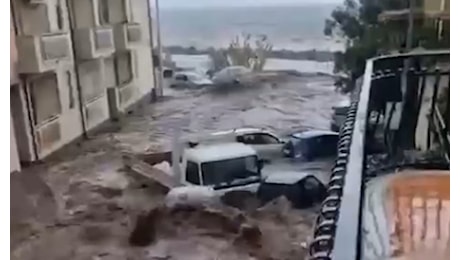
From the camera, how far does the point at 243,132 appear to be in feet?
3.45

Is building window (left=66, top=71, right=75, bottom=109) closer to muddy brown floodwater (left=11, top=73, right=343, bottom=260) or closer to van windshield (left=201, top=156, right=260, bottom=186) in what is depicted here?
muddy brown floodwater (left=11, top=73, right=343, bottom=260)

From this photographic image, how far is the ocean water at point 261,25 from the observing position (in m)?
1.01

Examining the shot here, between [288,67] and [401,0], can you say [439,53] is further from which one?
[288,67]

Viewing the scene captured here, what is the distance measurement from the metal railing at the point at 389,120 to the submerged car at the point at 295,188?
22mm

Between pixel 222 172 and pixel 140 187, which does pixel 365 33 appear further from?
pixel 140 187

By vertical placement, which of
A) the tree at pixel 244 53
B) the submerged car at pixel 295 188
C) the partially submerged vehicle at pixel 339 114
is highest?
the tree at pixel 244 53

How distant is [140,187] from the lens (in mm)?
1066

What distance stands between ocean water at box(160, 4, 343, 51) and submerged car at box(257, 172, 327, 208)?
0.20m

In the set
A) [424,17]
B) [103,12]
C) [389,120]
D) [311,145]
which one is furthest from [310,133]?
[103,12]

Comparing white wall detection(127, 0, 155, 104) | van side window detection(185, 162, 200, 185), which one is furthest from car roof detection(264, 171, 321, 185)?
white wall detection(127, 0, 155, 104)

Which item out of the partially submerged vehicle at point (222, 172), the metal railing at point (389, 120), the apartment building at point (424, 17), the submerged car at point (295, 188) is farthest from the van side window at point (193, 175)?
the apartment building at point (424, 17)

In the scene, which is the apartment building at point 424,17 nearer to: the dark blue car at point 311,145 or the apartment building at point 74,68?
the dark blue car at point 311,145

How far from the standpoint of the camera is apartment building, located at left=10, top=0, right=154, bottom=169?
1.05 meters

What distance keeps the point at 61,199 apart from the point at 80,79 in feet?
0.66
